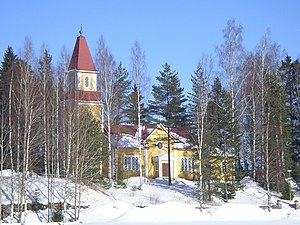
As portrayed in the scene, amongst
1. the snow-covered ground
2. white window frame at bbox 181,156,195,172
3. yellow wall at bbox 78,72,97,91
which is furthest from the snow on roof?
the snow-covered ground

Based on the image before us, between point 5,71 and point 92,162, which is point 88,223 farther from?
point 5,71

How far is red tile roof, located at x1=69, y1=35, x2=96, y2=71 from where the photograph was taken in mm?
42281

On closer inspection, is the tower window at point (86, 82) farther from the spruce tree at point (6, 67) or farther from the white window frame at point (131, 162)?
the white window frame at point (131, 162)

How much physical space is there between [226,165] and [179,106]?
12.5 metres

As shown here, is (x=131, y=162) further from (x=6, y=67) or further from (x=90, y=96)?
(x=6, y=67)

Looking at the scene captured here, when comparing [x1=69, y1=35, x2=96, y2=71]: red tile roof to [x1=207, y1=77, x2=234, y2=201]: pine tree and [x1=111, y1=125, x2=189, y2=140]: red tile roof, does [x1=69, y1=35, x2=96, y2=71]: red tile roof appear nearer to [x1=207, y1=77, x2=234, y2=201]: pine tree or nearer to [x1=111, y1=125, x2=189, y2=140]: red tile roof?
[x1=111, y1=125, x2=189, y2=140]: red tile roof

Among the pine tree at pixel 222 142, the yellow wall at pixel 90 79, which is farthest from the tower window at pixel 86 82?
the pine tree at pixel 222 142

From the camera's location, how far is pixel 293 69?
43.9 metres

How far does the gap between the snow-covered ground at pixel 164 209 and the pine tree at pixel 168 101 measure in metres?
10.0

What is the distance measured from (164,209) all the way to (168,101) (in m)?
19.5

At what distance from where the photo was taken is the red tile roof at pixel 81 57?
42281 mm

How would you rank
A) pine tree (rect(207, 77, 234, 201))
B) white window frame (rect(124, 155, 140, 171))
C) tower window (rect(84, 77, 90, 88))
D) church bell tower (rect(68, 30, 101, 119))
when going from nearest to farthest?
1. pine tree (rect(207, 77, 234, 201))
2. church bell tower (rect(68, 30, 101, 119))
3. white window frame (rect(124, 155, 140, 171))
4. tower window (rect(84, 77, 90, 88))

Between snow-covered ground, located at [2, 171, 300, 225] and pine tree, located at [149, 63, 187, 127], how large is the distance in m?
10.0

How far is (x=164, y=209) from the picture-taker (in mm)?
26266
